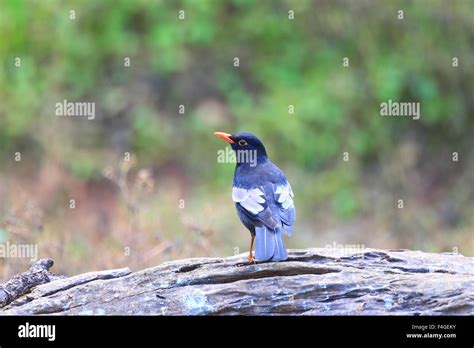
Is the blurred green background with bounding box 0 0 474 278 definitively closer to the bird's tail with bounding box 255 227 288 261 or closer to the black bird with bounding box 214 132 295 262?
the black bird with bounding box 214 132 295 262

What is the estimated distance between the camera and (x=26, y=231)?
8.52m

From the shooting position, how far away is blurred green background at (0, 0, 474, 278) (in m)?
13.3

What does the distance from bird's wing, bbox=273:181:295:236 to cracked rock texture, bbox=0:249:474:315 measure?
282mm

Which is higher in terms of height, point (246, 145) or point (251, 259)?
point (246, 145)

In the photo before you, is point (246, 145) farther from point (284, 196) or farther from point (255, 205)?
point (255, 205)

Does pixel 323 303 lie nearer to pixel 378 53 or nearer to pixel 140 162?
pixel 140 162

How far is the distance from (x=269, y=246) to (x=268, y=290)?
0.35 m

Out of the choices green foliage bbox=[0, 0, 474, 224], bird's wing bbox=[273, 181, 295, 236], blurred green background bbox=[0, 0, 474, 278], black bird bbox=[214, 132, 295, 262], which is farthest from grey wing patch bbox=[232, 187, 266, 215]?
green foliage bbox=[0, 0, 474, 224]

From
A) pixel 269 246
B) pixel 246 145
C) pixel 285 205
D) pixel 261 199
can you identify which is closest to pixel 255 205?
pixel 261 199

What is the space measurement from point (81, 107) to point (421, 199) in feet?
17.9

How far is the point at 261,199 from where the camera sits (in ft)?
21.9

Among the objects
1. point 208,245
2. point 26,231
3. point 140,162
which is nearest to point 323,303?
point 208,245

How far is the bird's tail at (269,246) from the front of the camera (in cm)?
631

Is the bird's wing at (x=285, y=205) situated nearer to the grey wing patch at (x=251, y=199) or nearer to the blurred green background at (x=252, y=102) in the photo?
the grey wing patch at (x=251, y=199)
